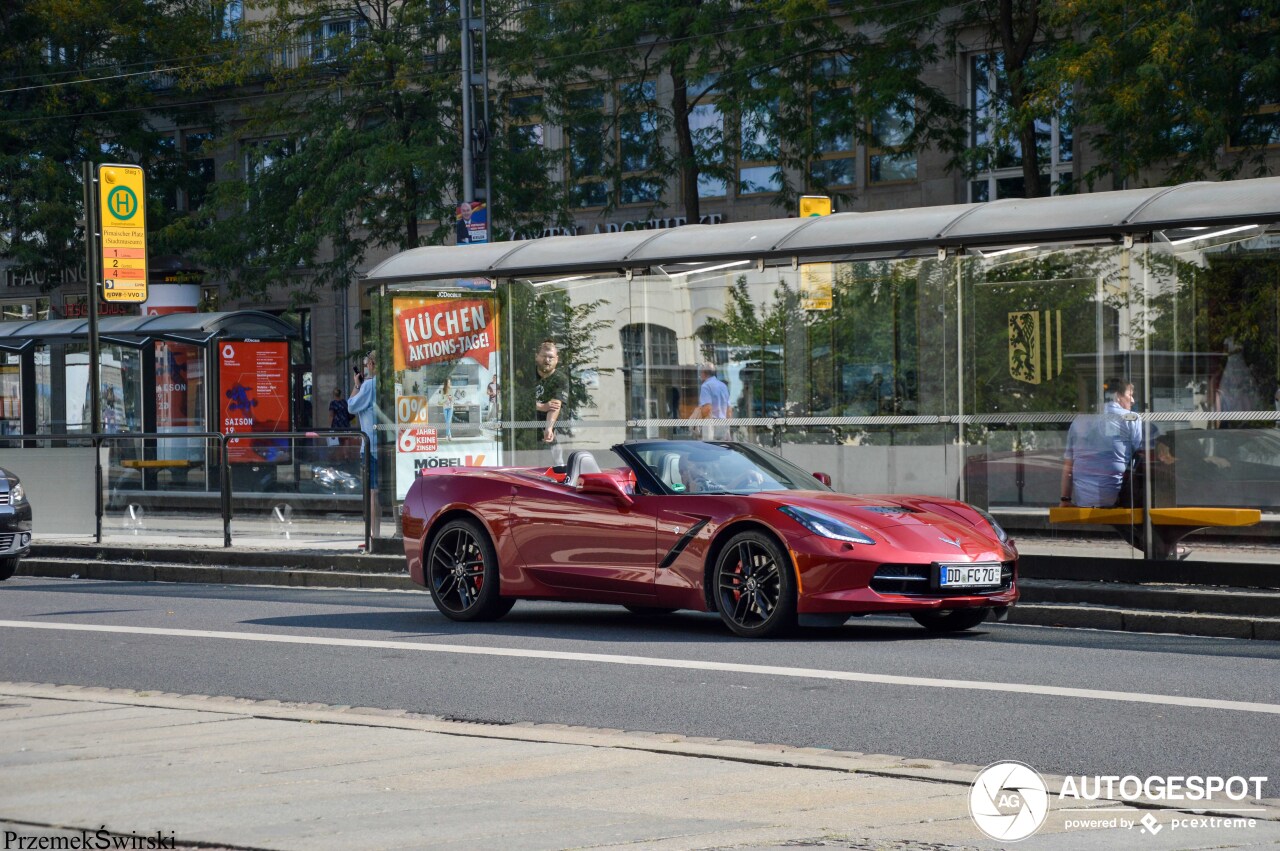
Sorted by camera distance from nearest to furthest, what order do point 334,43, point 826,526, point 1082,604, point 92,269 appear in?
1. point 826,526
2. point 1082,604
3. point 92,269
4. point 334,43

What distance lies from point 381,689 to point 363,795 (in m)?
3.24

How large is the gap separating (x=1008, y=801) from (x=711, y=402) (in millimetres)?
10232

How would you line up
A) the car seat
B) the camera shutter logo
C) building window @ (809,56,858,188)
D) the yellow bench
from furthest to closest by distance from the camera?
building window @ (809,56,858,188) < the yellow bench < the car seat < the camera shutter logo

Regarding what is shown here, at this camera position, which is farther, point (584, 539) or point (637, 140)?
point (637, 140)

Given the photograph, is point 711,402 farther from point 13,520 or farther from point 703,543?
point 13,520

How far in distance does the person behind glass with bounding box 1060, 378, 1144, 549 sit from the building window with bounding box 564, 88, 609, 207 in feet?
73.7

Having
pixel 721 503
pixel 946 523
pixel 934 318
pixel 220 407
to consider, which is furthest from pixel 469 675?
pixel 220 407

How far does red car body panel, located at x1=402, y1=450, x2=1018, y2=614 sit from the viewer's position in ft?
35.1

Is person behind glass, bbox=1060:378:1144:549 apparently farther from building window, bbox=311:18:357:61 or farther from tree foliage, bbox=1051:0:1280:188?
building window, bbox=311:18:357:61

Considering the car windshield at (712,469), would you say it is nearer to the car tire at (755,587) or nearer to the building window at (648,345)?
the car tire at (755,587)

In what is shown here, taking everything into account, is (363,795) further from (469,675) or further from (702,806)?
(469,675)

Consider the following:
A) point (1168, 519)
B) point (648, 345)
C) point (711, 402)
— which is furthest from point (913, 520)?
point (648, 345)

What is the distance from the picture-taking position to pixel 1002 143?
30.6 meters

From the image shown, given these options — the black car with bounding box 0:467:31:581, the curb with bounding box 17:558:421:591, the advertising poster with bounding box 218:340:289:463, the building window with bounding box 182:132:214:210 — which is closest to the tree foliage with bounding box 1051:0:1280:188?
the curb with bounding box 17:558:421:591
